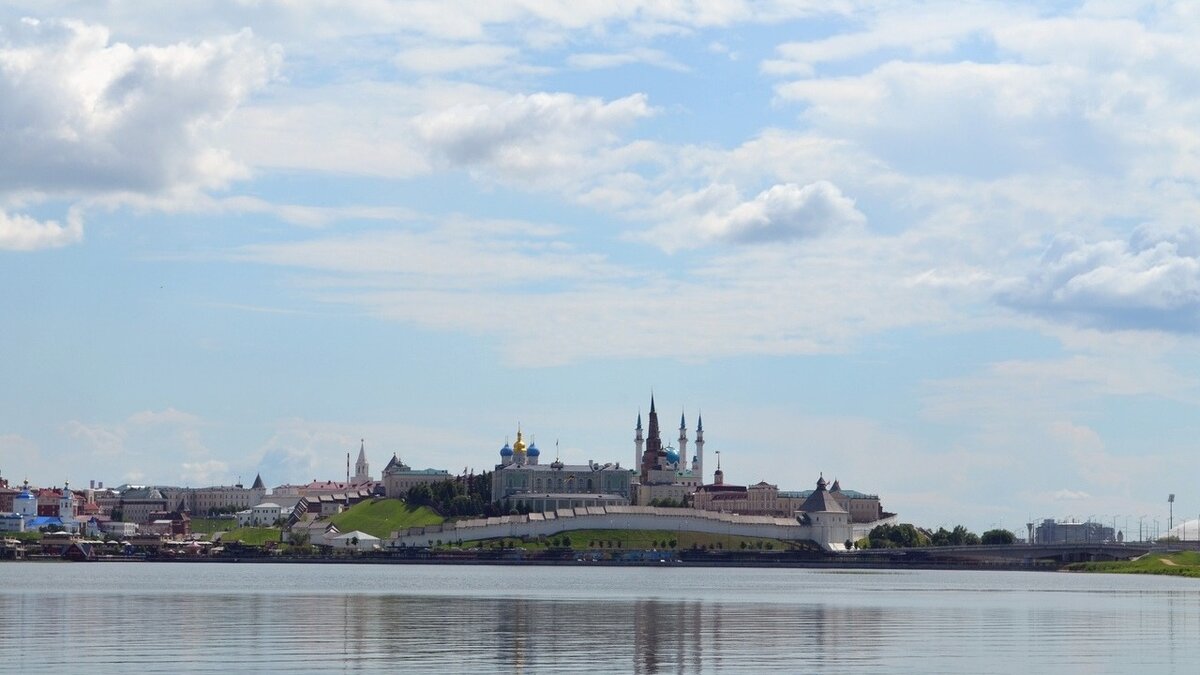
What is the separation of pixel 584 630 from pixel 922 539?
14494cm

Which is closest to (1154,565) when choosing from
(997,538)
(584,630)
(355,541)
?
(997,538)

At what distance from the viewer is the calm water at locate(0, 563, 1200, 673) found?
40.3 meters

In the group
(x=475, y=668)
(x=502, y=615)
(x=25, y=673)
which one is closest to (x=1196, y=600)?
(x=502, y=615)

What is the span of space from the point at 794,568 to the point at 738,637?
108534mm

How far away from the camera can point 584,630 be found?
51312 mm

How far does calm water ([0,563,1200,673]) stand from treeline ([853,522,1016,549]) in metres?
99.9

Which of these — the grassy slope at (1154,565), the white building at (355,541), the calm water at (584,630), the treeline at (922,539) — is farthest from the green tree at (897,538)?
the calm water at (584,630)

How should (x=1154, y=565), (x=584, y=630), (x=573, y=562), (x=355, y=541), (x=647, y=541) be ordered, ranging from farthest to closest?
1. (x=355, y=541)
2. (x=647, y=541)
3. (x=573, y=562)
4. (x=1154, y=565)
5. (x=584, y=630)

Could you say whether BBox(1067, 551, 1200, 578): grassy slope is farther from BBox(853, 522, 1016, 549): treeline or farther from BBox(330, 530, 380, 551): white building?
BBox(330, 530, 380, 551): white building

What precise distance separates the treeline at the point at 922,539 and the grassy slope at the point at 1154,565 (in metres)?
28.8

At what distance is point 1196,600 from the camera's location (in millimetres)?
78562

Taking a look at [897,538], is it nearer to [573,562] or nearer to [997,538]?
[997,538]

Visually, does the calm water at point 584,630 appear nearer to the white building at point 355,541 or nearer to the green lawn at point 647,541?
the green lawn at point 647,541

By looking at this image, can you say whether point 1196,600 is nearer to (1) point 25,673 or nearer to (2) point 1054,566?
(1) point 25,673
